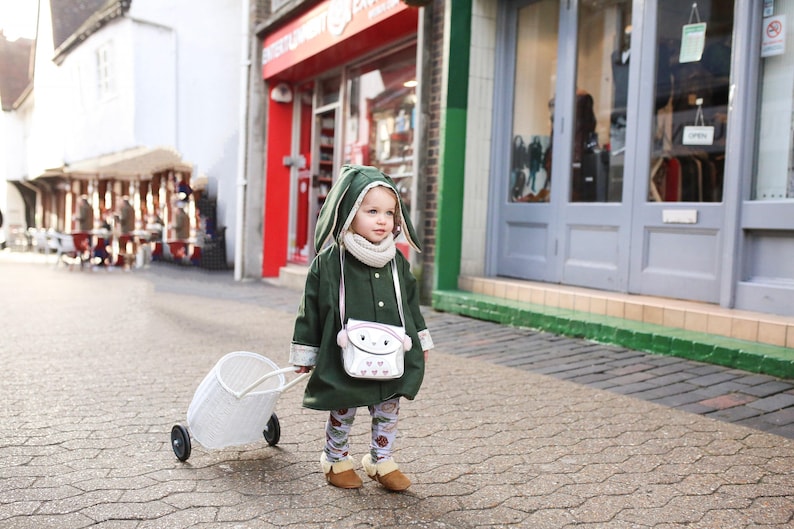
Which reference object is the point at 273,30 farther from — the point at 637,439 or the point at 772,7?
the point at 637,439

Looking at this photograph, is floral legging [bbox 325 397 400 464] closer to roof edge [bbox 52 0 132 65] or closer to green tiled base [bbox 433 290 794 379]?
green tiled base [bbox 433 290 794 379]

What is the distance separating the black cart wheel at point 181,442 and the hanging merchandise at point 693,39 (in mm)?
5040

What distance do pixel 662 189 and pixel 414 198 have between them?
267cm

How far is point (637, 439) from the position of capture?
11.3ft

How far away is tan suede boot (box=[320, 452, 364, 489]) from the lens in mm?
2783

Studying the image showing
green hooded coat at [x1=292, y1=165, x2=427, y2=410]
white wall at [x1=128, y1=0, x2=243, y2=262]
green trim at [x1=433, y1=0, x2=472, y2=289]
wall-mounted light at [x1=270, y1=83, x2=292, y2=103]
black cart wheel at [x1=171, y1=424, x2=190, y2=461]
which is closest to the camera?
green hooded coat at [x1=292, y1=165, x2=427, y2=410]

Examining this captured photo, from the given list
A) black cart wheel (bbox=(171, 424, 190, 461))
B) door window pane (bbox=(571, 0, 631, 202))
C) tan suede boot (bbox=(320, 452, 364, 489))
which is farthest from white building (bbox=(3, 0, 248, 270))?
tan suede boot (bbox=(320, 452, 364, 489))

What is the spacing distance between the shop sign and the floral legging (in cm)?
611

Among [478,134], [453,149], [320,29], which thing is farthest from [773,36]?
[320,29]

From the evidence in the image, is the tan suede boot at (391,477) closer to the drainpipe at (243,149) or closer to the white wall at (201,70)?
the drainpipe at (243,149)

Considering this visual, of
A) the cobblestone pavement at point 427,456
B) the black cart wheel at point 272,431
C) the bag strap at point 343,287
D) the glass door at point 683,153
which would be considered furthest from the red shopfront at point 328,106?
the bag strap at point 343,287

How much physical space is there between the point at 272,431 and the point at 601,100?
4958mm

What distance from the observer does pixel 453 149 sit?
764 cm

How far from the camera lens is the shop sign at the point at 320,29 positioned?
28.0ft
